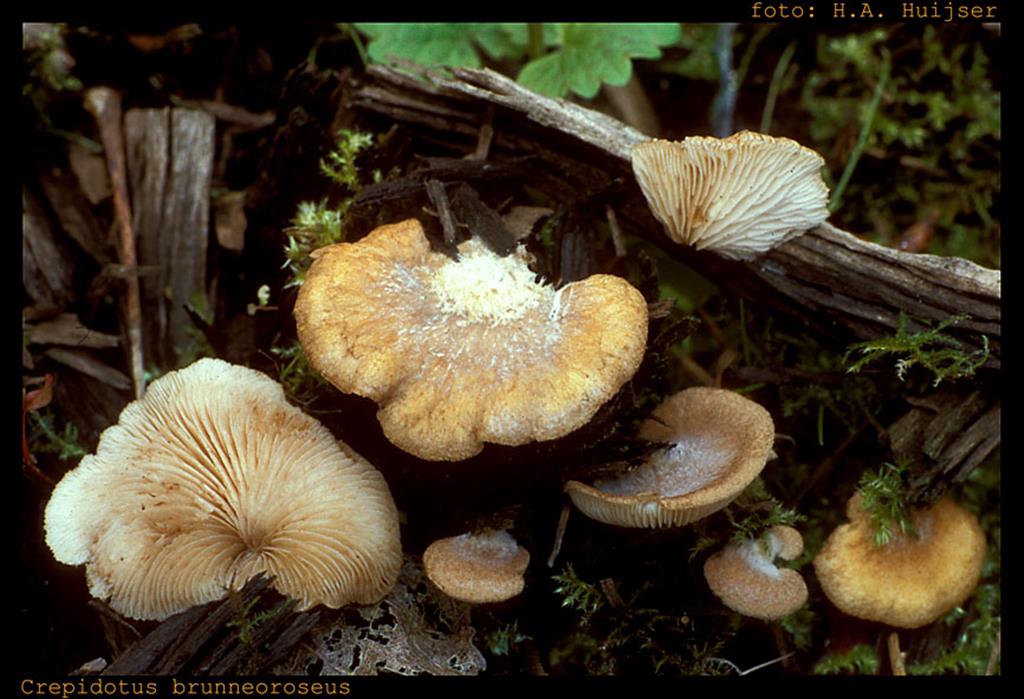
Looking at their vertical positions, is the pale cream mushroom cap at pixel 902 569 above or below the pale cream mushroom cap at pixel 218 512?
below

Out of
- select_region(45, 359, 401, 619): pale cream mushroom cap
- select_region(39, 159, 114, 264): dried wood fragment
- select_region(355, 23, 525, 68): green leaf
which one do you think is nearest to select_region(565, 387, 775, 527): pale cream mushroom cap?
select_region(45, 359, 401, 619): pale cream mushroom cap

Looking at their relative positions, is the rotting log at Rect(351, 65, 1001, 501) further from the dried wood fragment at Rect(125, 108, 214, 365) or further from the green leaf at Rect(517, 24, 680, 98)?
the dried wood fragment at Rect(125, 108, 214, 365)

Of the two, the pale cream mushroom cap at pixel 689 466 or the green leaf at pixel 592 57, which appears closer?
the pale cream mushroom cap at pixel 689 466

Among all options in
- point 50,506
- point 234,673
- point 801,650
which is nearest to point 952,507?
point 801,650

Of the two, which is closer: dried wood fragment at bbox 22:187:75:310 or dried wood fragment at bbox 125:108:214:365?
dried wood fragment at bbox 22:187:75:310

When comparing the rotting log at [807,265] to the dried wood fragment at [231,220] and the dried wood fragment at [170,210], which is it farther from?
the dried wood fragment at [170,210]

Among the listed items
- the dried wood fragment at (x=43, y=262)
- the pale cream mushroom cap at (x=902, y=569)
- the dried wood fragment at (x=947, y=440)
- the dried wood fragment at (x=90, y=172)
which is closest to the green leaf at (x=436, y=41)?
the dried wood fragment at (x=90, y=172)
